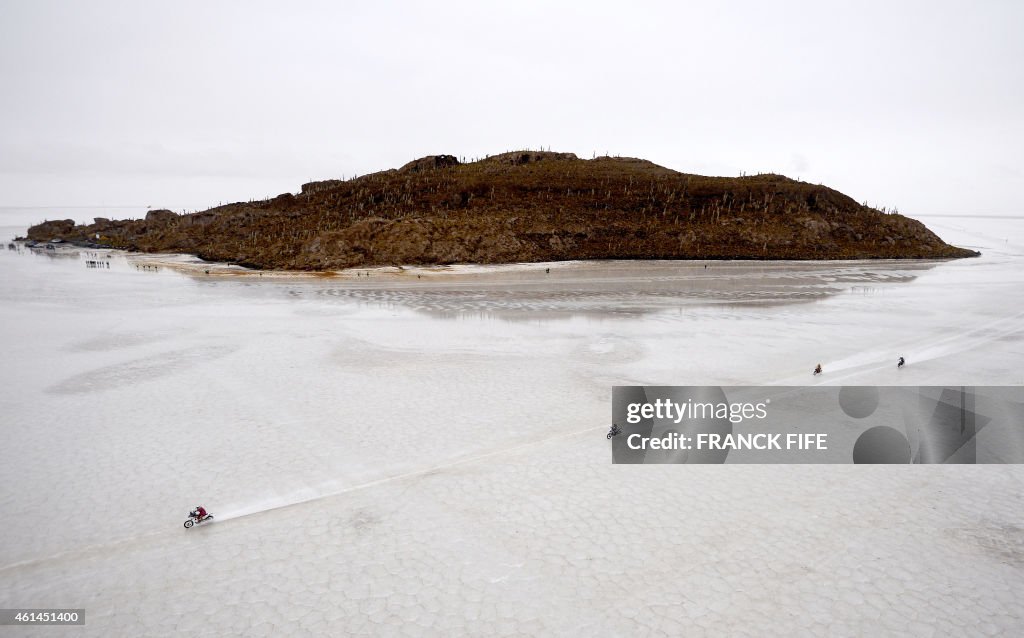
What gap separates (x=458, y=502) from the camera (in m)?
7.65

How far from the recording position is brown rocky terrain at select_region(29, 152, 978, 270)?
4044cm

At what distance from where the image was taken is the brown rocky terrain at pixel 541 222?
40.4 meters

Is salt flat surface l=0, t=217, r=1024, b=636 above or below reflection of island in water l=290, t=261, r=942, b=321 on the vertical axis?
below

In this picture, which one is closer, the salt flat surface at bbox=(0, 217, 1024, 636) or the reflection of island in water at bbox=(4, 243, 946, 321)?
the salt flat surface at bbox=(0, 217, 1024, 636)

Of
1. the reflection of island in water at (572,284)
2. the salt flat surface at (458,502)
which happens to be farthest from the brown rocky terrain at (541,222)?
the salt flat surface at (458,502)

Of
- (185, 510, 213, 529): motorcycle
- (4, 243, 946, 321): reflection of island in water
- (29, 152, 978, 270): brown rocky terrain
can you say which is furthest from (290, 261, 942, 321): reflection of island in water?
(185, 510, 213, 529): motorcycle

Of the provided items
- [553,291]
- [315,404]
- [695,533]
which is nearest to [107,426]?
[315,404]

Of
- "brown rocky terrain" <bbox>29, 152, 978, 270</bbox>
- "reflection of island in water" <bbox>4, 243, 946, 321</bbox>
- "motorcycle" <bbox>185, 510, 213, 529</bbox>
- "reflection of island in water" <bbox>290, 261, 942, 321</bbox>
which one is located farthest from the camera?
"brown rocky terrain" <bbox>29, 152, 978, 270</bbox>

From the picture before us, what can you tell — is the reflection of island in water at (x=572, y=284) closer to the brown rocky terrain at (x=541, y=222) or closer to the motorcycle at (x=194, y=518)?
the brown rocky terrain at (x=541, y=222)

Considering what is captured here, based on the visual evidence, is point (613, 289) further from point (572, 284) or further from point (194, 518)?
point (194, 518)

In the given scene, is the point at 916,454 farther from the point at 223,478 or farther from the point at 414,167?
the point at 414,167

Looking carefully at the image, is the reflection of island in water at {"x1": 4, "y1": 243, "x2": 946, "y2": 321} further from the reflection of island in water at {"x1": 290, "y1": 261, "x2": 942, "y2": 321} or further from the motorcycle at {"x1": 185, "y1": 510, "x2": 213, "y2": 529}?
the motorcycle at {"x1": 185, "y1": 510, "x2": 213, "y2": 529}

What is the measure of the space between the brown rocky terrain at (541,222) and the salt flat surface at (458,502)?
24184 mm

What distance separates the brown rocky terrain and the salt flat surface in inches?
952
